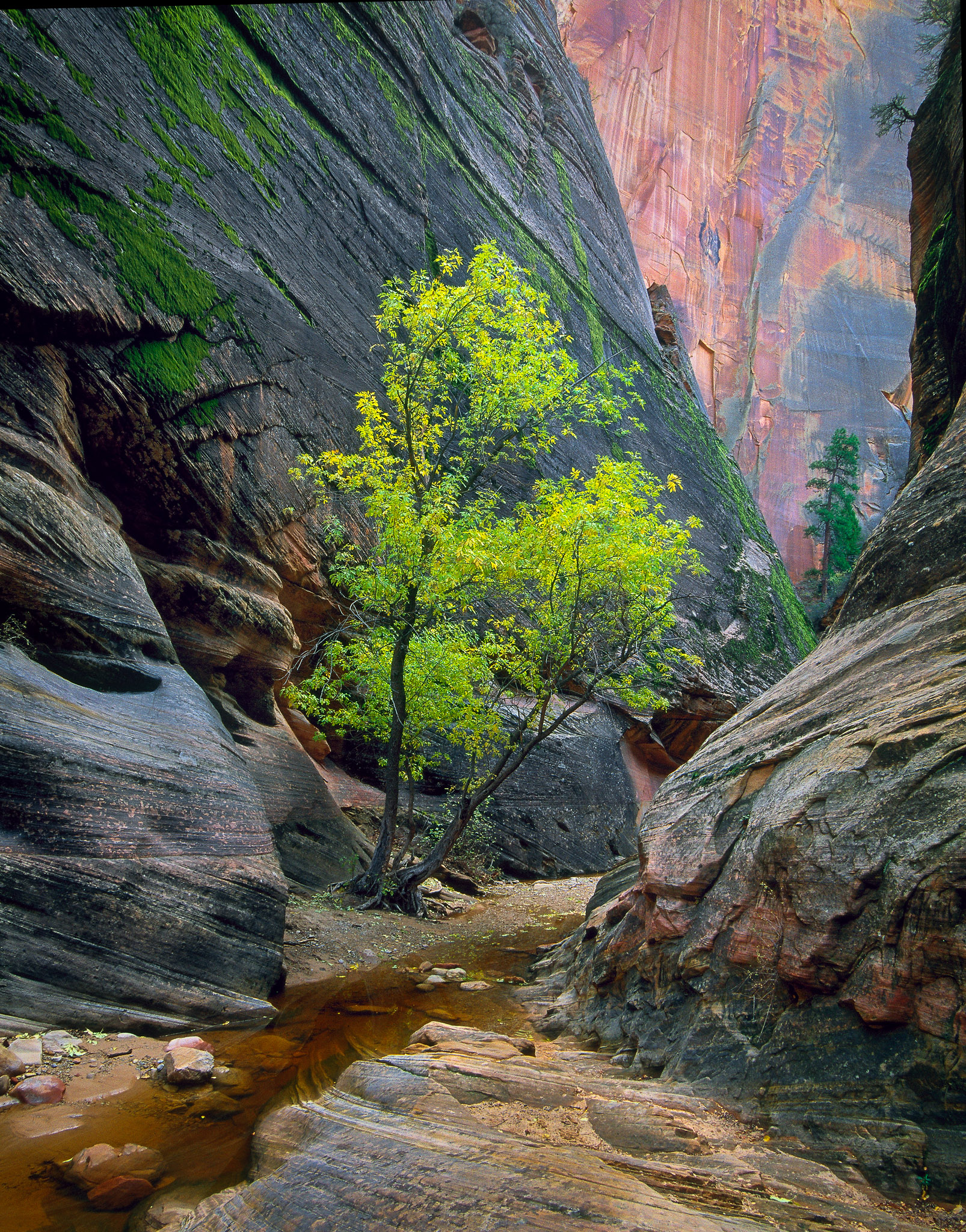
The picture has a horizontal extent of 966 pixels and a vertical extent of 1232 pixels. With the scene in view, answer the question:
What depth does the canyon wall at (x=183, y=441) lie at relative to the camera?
7.06 metres

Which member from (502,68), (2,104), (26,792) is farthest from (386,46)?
(26,792)

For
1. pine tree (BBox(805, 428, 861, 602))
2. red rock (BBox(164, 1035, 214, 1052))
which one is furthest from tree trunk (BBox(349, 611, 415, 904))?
pine tree (BBox(805, 428, 861, 602))

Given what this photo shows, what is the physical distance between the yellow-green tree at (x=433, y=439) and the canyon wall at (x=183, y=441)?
5.97 ft

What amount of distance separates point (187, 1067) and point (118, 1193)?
1380 mm

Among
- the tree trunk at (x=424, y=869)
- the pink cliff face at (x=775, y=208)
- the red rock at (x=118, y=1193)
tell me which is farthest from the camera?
the pink cliff face at (x=775, y=208)

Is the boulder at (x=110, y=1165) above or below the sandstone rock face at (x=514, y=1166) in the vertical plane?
below

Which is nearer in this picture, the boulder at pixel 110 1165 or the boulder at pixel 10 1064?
the boulder at pixel 110 1165

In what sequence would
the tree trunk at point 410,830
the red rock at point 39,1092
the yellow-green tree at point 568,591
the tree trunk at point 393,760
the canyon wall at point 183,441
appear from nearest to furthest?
the red rock at point 39,1092 → the canyon wall at point 183,441 → the tree trunk at point 393,760 → the yellow-green tree at point 568,591 → the tree trunk at point 410,830

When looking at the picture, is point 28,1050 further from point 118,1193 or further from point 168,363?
point 168,363

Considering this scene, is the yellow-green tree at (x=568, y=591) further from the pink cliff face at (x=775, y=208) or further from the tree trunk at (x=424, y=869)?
the pink cliff face at (x=775, y=208)

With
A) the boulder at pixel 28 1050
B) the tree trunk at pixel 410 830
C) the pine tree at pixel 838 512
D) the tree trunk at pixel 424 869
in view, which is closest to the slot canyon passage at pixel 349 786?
the boulder at pixel 28 1050

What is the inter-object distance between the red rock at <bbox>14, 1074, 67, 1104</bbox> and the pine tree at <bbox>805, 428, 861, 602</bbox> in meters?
45.2

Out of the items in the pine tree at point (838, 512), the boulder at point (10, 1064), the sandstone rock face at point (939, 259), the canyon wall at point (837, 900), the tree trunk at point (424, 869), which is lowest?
the boulder at point (10, 1064)

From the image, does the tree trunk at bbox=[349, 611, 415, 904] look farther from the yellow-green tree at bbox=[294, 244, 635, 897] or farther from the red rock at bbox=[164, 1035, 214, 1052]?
the red rock at bbox=[164, 1035, 214, 1052]
